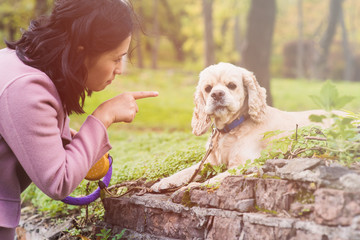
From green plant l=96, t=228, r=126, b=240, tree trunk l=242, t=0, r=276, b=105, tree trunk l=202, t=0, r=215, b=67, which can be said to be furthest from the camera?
tree trunk l=202, t=0, r=215, b=67

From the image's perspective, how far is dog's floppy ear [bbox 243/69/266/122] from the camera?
3.04 m

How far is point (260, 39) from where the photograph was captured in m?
8.32

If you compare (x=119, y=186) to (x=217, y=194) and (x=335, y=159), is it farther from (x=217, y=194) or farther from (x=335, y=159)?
(x=335, y=159)

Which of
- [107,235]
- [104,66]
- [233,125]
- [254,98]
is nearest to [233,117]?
[233,125]

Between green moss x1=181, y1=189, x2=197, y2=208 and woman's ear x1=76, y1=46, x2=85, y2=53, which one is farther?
green moss x1=181, y1=189, x2=197, y2=208

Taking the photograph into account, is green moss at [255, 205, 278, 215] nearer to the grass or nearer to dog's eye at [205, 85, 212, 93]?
the grass

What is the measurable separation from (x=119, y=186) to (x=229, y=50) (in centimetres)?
2698

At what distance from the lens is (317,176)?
2082 mm

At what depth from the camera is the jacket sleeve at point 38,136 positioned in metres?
2.07

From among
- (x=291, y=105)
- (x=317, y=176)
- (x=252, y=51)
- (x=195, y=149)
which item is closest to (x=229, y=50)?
(x=291, y=105)

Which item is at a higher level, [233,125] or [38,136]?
[38,136]

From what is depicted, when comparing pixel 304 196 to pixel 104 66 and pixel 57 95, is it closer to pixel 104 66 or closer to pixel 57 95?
pixel 104 66

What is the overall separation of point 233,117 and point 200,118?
29 centimetres

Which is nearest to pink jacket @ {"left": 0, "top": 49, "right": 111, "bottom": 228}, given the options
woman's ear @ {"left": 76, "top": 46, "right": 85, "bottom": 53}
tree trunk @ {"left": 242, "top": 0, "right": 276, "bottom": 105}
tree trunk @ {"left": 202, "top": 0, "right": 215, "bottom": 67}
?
woman's ear @ {"left": 76, "top": 46, "right": 85, "bottom": 53}
